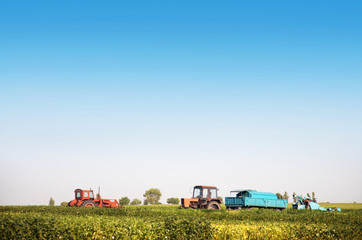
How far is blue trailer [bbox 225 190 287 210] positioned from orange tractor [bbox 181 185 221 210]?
2746 millimetres

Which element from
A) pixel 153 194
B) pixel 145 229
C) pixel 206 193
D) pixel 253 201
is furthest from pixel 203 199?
pixel 153 194

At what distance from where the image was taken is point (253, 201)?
29.9 metres

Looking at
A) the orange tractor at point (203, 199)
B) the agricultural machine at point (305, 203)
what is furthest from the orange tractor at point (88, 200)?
the agricultural machine at point (305, 203)

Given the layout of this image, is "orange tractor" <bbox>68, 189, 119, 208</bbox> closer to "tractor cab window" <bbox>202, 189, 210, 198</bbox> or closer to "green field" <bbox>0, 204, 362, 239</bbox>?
"tractor cab window" <bbox>202, 189, 210, 198</bbox>

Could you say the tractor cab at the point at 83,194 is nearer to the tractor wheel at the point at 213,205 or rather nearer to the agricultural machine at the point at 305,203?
the tractor wheel at the point at 213,205

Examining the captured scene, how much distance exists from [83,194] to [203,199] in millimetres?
11997

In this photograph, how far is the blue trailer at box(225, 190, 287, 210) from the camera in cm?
2964

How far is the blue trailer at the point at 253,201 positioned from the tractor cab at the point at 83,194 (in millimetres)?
13535

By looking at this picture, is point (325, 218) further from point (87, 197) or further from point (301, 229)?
point (87, 197)

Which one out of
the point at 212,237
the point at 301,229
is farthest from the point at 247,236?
the point at 301,229

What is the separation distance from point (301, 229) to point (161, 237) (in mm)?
6444

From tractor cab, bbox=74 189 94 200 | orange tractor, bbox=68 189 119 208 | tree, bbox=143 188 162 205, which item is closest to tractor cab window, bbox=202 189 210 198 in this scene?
orange tractor, bbox=68 189 119 208

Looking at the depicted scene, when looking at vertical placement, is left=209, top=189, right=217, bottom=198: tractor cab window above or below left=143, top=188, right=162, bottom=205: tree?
above

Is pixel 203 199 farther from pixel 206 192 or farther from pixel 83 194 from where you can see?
pixel 83 194
